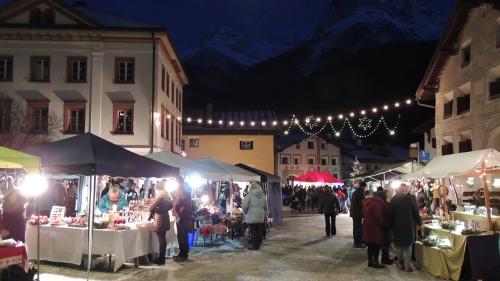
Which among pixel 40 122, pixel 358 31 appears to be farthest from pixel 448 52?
pixel 358 31

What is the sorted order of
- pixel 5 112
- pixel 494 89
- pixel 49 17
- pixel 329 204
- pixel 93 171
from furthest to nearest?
pixel 49 17, pixel 5 112, pixel 329 204, pixel 494 89, pixel 93 171

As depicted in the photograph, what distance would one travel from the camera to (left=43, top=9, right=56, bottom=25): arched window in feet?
91.5

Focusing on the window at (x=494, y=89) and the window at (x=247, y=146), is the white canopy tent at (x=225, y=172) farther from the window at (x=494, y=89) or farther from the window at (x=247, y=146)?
the window at (x=247, y=146)

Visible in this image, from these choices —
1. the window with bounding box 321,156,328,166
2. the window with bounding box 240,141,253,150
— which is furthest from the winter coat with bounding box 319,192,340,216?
the window with bounding box 321,156,328,166

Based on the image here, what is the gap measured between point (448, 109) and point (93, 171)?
17158 mm

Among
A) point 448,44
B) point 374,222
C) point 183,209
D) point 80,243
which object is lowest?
point 80,243

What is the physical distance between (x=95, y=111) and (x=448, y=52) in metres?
18.0

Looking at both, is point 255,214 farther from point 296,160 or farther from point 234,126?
point 296,160

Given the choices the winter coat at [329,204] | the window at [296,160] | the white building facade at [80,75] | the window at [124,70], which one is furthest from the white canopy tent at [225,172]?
the window at [296,160]

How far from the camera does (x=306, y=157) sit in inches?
2854

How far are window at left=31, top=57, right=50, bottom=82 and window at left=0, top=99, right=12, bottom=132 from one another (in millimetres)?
1870

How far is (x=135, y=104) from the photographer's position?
2797cm

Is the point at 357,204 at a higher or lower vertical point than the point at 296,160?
lower

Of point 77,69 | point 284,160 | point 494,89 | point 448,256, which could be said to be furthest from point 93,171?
point 284,160
